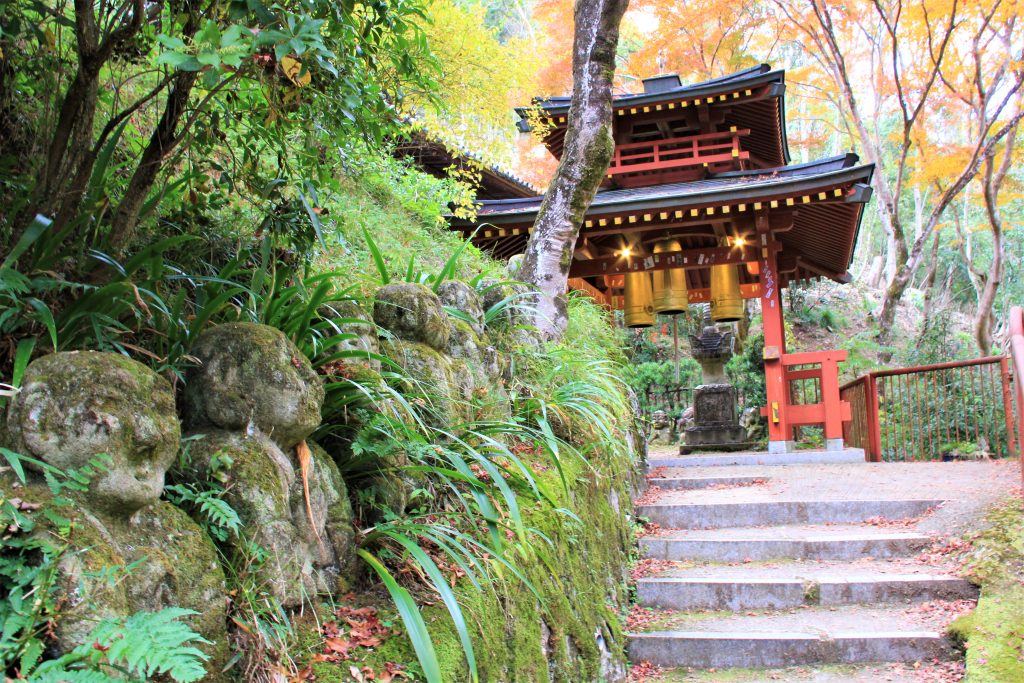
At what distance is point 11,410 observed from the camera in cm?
163

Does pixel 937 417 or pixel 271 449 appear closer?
pixel 271 449

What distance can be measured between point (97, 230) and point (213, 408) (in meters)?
0.83

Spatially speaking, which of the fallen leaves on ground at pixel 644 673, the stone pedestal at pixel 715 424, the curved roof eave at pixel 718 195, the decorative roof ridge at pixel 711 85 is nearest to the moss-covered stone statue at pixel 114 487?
the fallen leaves on ground at pixel 644 673

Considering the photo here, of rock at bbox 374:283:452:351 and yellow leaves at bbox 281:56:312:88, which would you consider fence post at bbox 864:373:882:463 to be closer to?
rock at bbox 374:283:452:351

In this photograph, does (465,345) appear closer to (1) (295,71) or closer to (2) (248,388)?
(2) (248,388)

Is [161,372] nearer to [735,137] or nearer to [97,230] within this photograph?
[97,230]

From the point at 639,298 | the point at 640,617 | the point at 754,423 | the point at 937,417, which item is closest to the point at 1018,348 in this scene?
the point at 640,617

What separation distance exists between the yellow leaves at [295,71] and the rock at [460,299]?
5.25 feet

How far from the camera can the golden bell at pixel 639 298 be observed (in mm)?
10688

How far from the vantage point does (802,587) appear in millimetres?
4496

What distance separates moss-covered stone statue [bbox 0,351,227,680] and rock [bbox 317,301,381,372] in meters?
0.93

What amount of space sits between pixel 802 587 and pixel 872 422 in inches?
215

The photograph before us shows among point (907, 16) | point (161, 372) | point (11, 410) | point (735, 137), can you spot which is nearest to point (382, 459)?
point (161, 372)

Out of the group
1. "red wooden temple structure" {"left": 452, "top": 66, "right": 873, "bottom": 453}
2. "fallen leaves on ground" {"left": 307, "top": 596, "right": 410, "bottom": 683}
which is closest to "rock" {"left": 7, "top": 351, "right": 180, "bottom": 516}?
"fallen leaves on ground" {"left": 307, "top": 596, "right": 410, "bottom": 683}
